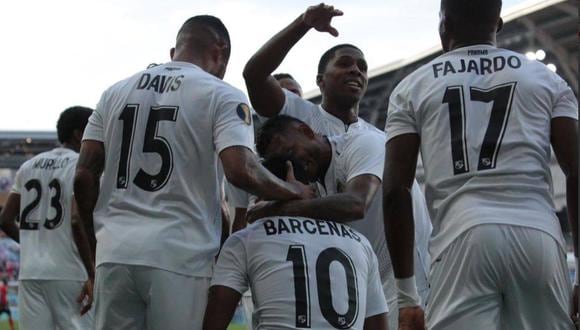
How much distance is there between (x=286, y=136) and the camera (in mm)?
3826

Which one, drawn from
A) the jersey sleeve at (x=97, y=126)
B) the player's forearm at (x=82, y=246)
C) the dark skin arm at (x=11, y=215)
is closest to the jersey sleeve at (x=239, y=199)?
the jersey sleeve at (x=97, y=126)

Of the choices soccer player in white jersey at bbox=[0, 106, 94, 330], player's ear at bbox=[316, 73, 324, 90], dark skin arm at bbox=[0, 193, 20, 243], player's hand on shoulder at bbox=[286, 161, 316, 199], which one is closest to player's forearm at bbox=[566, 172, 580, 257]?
player's hand on shoulder at bbox=[286, 161, 316, 199]

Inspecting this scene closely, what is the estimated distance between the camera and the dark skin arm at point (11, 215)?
752cm

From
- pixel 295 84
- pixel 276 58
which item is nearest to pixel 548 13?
pixel 295 84

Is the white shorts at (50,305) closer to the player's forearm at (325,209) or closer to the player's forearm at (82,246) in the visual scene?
the player's forearm at (82,246)

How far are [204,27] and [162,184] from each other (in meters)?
0.88

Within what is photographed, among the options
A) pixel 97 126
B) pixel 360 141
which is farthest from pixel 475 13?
pixel 97 126

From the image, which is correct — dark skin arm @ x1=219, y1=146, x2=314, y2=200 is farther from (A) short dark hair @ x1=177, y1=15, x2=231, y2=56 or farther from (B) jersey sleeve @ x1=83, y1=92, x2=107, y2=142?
(A) short dark hair @ x1=177, y1=15, x2=231, y2=56

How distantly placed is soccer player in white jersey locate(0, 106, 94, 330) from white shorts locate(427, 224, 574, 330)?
458cm

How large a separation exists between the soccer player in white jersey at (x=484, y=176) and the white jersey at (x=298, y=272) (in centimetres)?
19

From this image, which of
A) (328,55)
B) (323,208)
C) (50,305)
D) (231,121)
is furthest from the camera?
(50,305)

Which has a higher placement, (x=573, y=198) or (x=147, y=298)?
(x=573, y=198)

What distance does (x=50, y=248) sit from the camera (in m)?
7.31

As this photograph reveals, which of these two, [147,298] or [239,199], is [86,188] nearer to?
[147,298]
